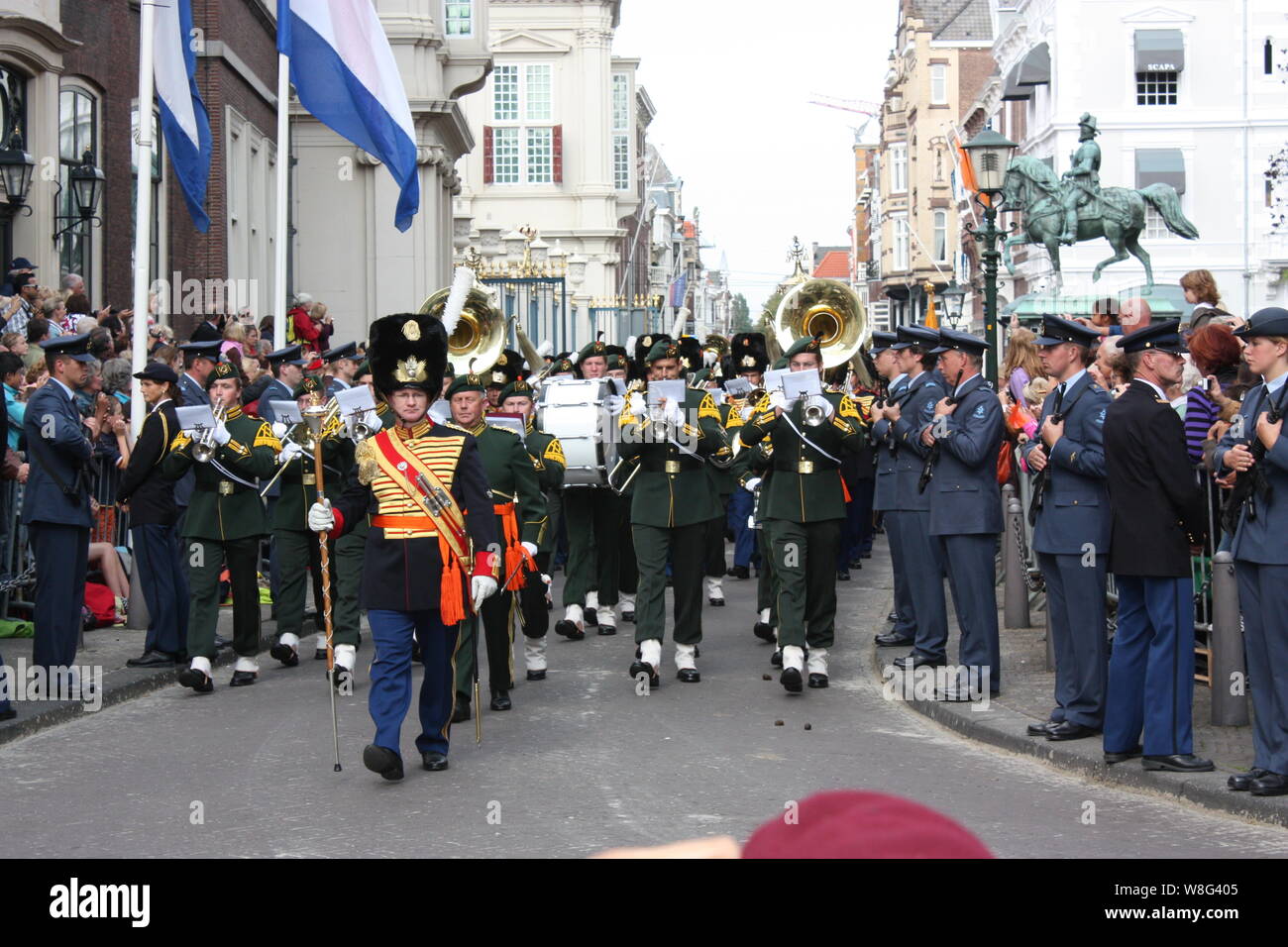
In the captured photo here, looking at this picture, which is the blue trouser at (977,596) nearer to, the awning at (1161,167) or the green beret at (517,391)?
the green beret at (517,391)

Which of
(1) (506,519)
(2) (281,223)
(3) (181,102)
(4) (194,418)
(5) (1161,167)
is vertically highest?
(5) (1161,167)

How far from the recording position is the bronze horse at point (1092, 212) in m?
34.9

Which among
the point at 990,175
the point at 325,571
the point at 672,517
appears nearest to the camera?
the point at 325,571

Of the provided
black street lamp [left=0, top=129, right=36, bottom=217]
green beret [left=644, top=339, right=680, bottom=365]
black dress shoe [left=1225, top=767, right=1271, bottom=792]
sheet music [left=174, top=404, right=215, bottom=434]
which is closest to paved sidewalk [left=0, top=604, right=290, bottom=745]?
sheet music [left=174, top=404, right=215, bottom=434]

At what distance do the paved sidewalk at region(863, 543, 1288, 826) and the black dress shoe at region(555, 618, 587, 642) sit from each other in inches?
91.1

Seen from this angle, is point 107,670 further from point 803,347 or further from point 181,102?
point 181,102

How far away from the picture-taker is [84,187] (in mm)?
19531

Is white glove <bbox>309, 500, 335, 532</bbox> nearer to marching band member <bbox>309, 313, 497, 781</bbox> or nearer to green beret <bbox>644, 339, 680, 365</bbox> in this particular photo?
marching band member <bbox>309, 313, 497, 781</bbox>

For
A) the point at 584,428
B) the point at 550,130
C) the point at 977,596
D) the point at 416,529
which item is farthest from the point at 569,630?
the point at 550,130

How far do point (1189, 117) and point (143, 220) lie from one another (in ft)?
160

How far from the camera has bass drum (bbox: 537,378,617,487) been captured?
13.4 m

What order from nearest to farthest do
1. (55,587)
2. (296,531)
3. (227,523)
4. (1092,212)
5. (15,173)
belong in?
(55,587)
(227,523)
(296,531)
(15,173)
(1092,212)

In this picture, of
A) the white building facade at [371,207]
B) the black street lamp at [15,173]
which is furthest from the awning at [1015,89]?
the black street lamp at [15,173]
